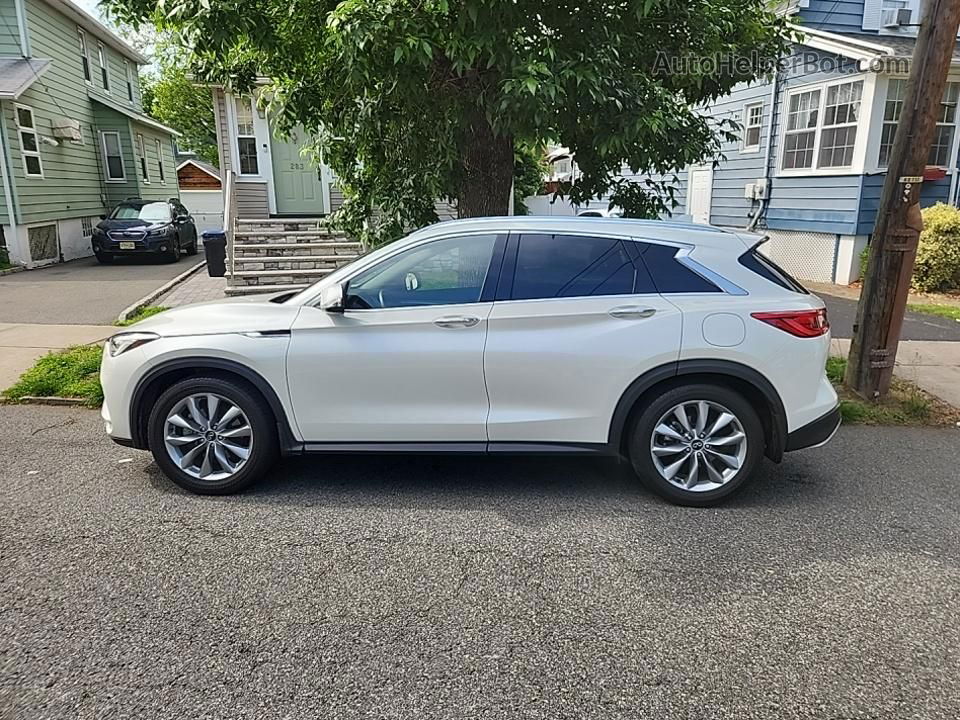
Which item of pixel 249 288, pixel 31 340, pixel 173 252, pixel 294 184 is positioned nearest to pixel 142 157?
pixel 173 252

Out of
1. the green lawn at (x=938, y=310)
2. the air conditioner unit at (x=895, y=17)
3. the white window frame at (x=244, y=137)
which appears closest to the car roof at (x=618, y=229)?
the green lawn at (x=938, y=310)

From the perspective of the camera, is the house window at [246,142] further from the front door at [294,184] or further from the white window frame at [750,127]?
→ the white window frame at [750,127]

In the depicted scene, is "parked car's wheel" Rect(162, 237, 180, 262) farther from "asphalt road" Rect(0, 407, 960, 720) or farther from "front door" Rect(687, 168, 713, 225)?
"asphalt road" Rect(0, 407, 960, 720)

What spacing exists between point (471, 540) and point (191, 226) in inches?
729

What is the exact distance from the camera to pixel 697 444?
4.15 meters

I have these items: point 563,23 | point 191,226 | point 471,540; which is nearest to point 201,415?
point 471,540

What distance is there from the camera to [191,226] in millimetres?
19828

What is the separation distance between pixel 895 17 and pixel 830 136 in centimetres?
365

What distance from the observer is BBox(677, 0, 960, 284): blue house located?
41.0 ft

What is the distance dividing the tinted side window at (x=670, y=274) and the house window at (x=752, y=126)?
12.8 meters

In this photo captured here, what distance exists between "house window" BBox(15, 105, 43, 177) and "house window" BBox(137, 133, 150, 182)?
5.63m

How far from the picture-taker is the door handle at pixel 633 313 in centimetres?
406

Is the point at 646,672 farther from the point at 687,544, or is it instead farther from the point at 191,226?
the point at 191,226

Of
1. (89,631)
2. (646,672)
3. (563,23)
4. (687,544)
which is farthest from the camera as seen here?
(563,23)
